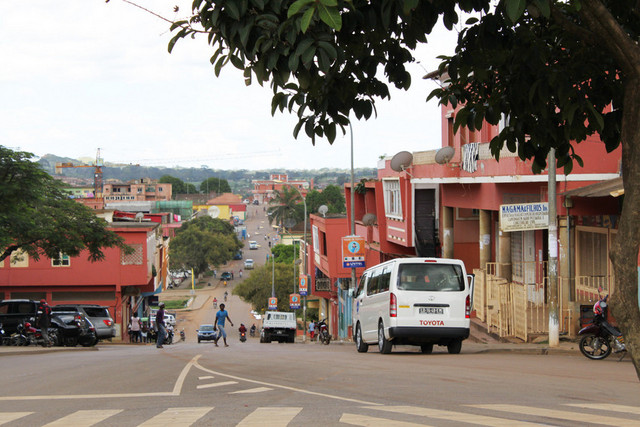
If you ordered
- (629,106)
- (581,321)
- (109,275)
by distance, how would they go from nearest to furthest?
(629,106), (581,321), (109,275)

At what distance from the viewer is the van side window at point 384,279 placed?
58.5ft

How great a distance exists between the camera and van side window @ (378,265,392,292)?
17844mm

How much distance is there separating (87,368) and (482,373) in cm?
743

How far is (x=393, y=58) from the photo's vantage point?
7750 mm

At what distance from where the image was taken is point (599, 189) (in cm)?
1798

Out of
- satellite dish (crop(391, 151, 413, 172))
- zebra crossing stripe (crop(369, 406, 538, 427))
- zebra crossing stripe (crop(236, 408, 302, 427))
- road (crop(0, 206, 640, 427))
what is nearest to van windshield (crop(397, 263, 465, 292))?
road (crop(0, 206, 640, 427))

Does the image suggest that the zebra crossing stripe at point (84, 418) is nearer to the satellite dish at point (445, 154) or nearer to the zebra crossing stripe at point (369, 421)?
the zebra crossing stripe at point (369, 421)

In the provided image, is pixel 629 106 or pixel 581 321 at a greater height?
pixel 629 106

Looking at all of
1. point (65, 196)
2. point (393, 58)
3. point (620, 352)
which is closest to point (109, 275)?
point (65, 196)

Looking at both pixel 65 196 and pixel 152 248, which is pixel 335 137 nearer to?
pixel 65 196

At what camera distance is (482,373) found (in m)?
12.6

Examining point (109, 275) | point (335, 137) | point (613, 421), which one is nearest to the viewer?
point (335, 137)

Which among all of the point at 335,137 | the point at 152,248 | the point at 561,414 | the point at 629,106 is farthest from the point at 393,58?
the point at 152,248

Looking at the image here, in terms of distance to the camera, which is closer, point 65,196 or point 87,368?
point 87,368
